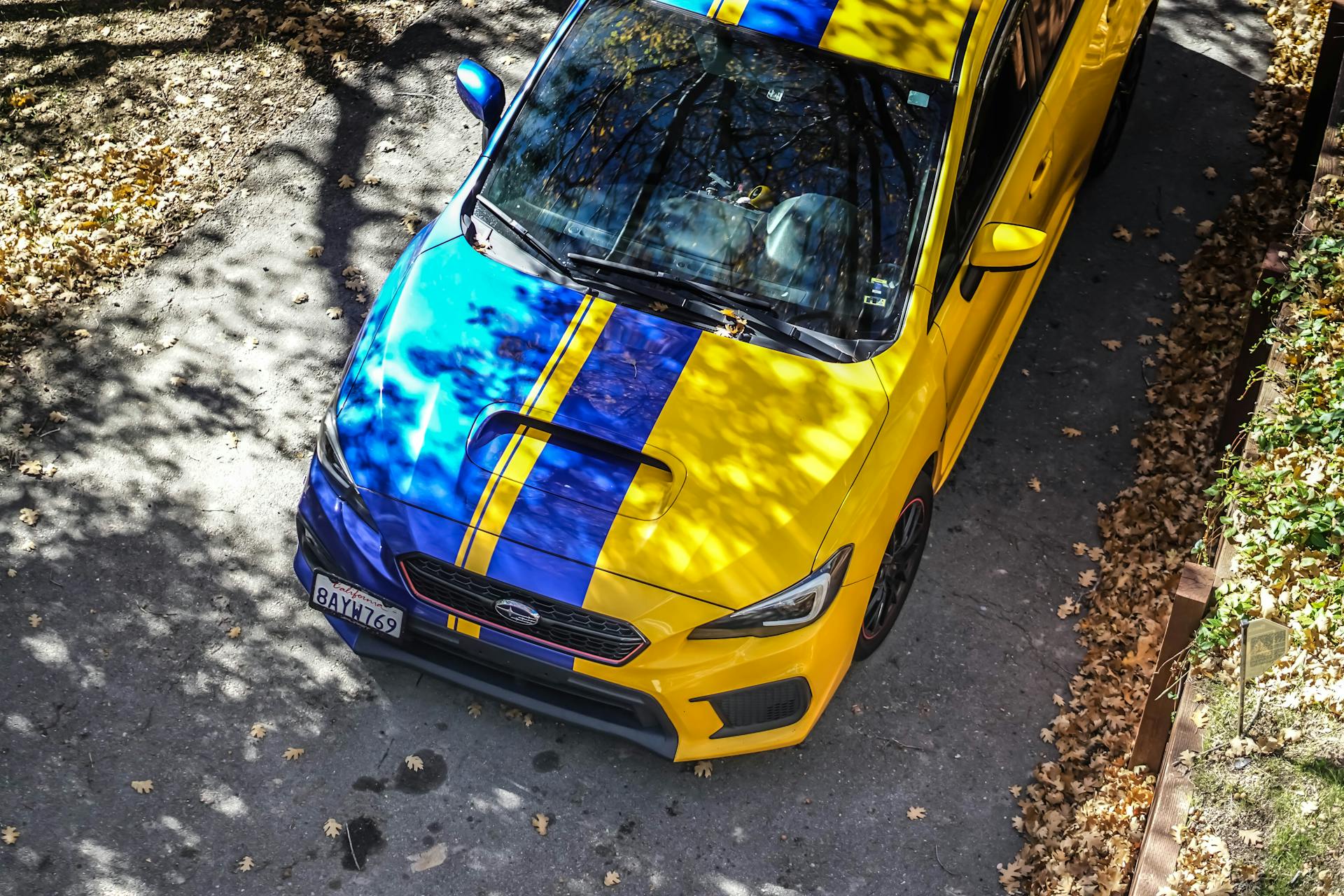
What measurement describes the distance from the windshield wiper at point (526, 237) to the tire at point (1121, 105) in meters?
3.73

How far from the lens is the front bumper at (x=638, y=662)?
4148 mm

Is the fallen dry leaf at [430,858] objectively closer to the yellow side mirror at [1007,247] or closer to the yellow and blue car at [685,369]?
the yellow and blue car at [685,369]

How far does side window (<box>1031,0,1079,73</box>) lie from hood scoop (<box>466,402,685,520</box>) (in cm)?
276

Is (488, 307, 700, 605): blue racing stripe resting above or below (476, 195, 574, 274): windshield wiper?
below

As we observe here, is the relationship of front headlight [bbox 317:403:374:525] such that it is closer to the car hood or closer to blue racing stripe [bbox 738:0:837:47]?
the car hood

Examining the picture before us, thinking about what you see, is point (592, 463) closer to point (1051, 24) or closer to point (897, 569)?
point (897, 569)

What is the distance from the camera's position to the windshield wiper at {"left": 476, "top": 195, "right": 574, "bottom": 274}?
4.64 metres

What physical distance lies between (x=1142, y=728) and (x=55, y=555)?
471 centimetres

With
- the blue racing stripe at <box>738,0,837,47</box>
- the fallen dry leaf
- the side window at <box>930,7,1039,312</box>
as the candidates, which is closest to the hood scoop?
the side window at <box>930,7,1039,312</box>

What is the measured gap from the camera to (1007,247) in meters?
4.64

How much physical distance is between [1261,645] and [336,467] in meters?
3.40

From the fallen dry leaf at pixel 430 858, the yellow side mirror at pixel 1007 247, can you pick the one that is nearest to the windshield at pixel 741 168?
the yellow side mirror at pixel 1007 247

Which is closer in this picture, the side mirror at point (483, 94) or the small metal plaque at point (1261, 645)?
the small metal plaque at point (1261, 645)

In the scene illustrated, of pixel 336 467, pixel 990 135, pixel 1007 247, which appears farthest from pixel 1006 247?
pixel 336 467
